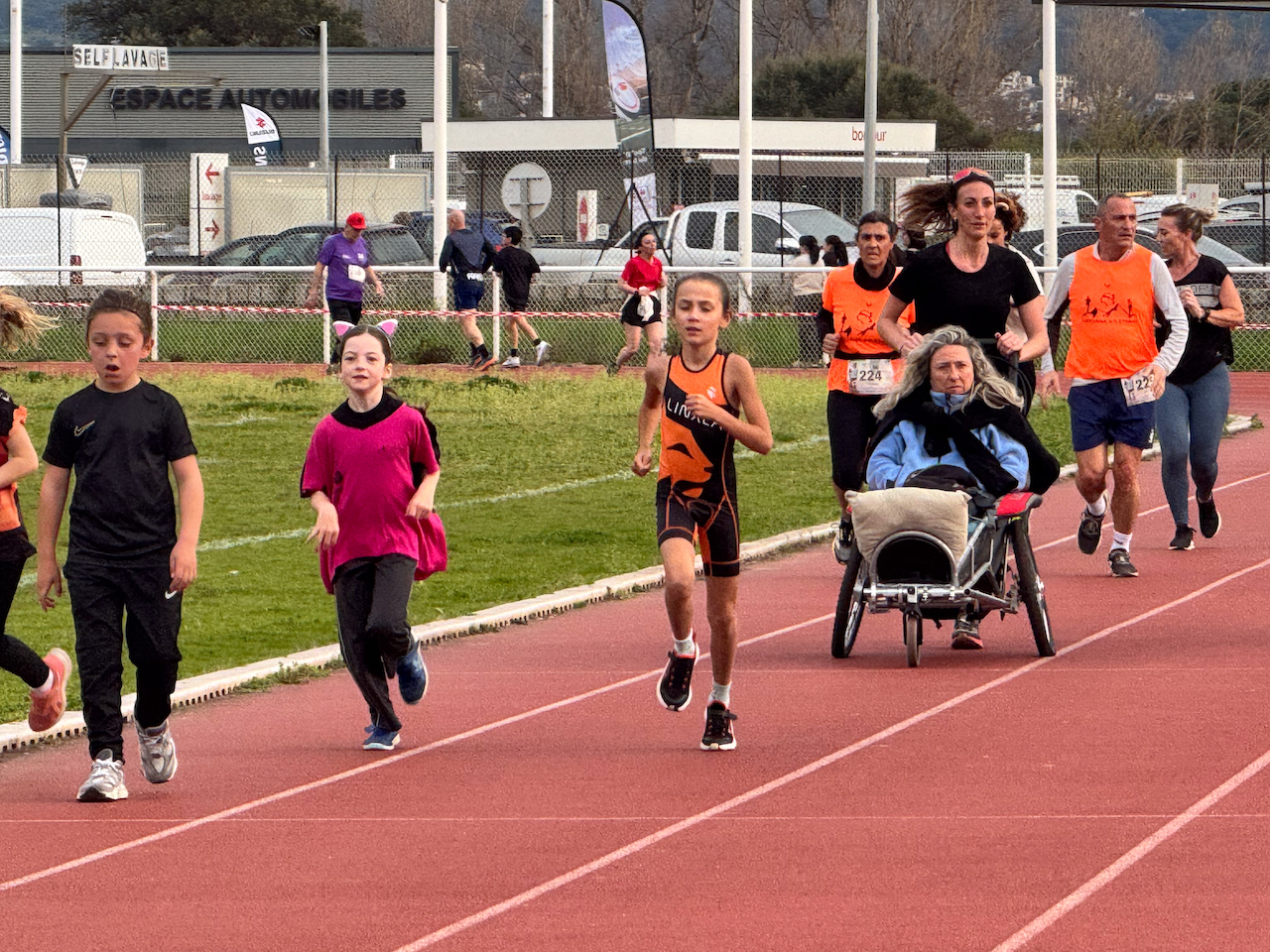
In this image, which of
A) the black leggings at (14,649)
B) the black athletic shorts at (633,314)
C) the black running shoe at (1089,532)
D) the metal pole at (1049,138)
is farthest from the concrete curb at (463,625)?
the metal pole at (1049,138)

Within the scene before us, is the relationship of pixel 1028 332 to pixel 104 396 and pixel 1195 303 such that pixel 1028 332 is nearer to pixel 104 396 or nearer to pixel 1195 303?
pixel 1195 303

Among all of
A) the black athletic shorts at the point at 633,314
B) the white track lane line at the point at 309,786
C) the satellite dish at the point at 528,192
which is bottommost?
the white track lane line at the point at 309,786

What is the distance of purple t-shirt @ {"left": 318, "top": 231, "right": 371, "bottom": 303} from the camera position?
25.1 metres

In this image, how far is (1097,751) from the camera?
7.54 m

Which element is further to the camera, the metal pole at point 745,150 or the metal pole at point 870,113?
the metal pole at point 870,113

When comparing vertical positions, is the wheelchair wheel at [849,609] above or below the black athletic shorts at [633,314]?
below

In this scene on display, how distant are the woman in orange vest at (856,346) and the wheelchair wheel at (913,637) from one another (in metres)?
2.21

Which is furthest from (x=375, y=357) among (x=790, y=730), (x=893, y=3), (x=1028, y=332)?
(x=893, y=3)

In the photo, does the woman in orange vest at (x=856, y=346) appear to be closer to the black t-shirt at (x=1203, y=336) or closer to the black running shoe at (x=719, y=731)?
the black t-shirt at (x=1203, y=336)

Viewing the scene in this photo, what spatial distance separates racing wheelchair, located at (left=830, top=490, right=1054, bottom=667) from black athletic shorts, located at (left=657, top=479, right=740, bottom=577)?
1415mm

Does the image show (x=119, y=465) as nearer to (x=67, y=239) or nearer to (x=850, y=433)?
(x=850, y=433)

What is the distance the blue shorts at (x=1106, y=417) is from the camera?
461 inches

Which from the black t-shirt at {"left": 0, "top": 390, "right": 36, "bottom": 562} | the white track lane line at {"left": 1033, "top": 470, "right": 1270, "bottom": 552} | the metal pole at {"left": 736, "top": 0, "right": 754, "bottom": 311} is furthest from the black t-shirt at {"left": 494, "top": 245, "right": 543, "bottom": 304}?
the black t-shirt at {"left": 0, "top": 390, "right": 36, "bottom": 562}

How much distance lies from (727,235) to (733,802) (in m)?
27.3
